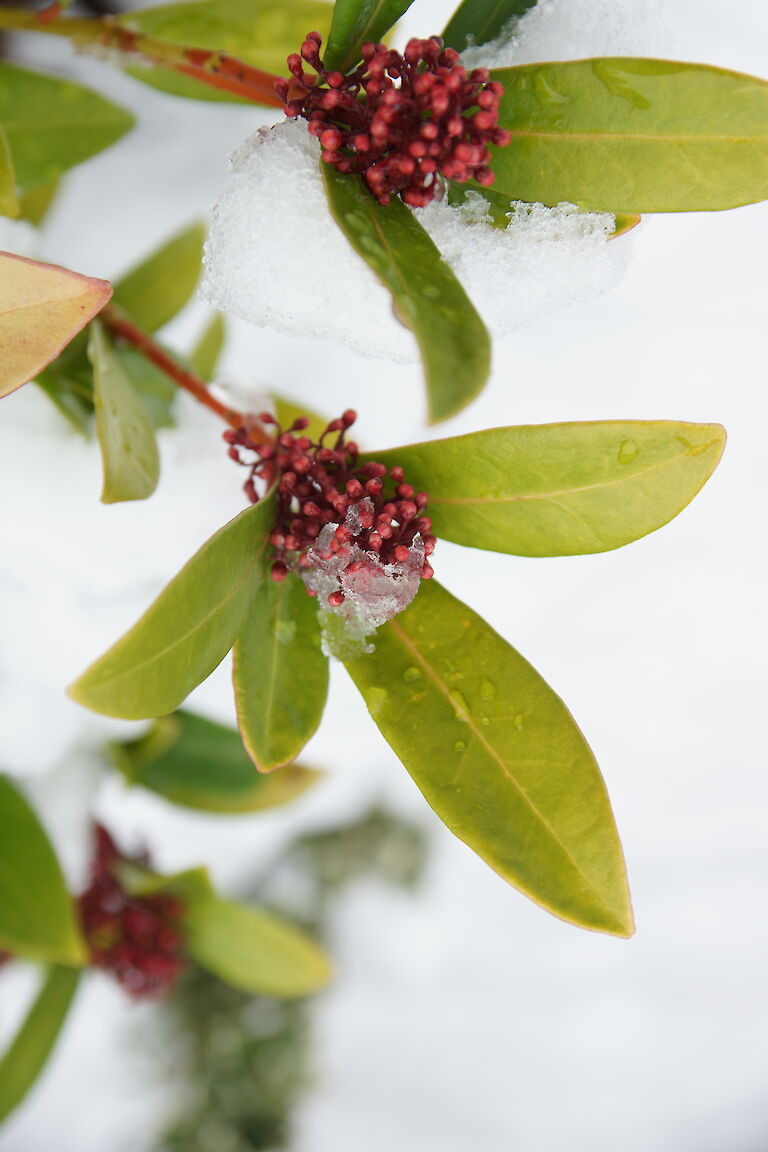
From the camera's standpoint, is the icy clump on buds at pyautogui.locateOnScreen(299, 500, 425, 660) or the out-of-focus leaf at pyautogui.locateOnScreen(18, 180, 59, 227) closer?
the icy clump on buds at pyautogui.locateOnScreen(299, 500, 425, 660)

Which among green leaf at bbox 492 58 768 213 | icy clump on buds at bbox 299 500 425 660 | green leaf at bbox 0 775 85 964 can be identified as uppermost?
green leaf at bbox 492 58 768 213

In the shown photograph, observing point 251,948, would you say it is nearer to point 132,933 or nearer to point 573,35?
point 132,933

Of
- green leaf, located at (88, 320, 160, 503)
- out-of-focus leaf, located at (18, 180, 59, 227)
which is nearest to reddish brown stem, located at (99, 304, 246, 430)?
green leaf, located at (88, 320, 160, 503)

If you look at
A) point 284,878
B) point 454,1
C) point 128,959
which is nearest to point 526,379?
point 454,1

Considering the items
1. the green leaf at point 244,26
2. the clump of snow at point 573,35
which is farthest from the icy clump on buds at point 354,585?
the green leaf at point 244,26

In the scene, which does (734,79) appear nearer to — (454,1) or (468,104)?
(468,104)

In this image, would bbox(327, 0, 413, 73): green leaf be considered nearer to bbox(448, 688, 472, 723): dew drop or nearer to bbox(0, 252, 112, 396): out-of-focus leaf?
bbox(0, 252, 112, 396): out-of-focus leaf

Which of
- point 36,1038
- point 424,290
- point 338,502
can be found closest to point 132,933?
point 36,1038
